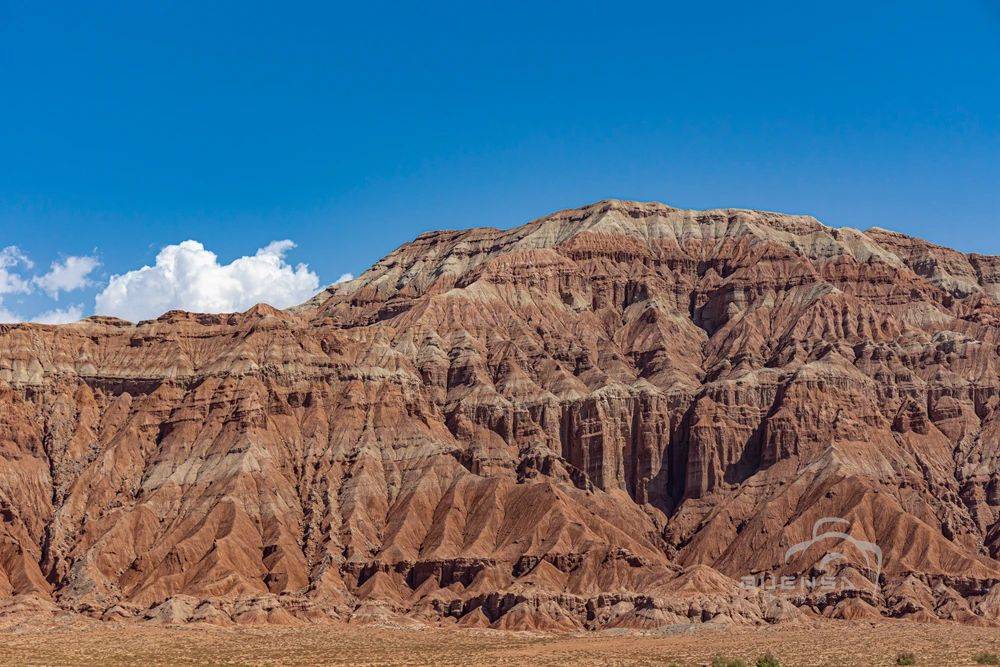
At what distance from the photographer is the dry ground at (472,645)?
121 m

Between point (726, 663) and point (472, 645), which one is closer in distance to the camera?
point (726, 663)

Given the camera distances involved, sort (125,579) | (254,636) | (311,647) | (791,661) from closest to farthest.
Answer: (791,661) < (311,647) < (254,636) < (125,579)

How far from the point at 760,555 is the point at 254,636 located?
68767mm

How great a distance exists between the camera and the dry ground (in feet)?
398

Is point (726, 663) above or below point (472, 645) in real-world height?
above

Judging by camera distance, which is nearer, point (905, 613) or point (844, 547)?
point (905, 613)

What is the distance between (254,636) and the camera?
152500 millimetres

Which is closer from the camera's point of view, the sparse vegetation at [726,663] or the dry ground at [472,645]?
the sparse vegetation at [726,663]

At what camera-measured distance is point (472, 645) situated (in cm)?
14600

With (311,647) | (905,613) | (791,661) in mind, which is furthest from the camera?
(905,613)

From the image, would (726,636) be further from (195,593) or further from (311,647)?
(195,593)

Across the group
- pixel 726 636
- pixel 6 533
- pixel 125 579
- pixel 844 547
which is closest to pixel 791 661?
pixel 726 636

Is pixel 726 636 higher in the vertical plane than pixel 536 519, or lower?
lower

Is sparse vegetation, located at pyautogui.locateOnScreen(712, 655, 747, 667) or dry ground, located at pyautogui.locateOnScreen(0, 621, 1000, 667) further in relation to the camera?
dry ground, located at pyautogui.locateOnScreen(0, 621, 1000, 667)
